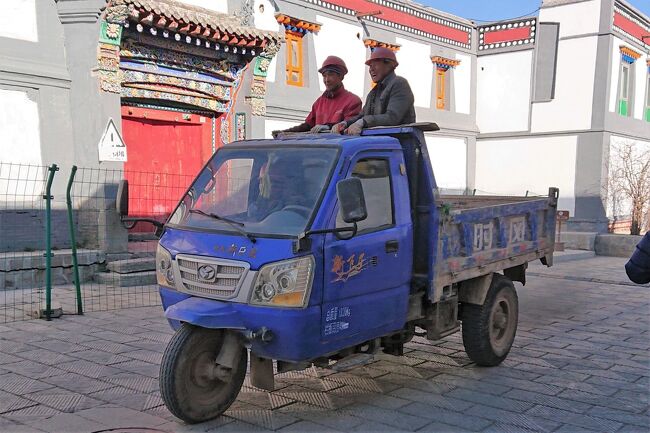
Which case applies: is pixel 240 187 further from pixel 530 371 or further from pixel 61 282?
pixel 61 282

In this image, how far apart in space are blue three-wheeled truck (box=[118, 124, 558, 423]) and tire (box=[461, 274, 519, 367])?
3cm

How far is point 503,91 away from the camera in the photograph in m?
22.1

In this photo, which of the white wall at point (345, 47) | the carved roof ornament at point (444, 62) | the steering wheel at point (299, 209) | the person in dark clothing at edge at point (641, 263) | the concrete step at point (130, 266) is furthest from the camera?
the carved roof ornament at point (444, 62)

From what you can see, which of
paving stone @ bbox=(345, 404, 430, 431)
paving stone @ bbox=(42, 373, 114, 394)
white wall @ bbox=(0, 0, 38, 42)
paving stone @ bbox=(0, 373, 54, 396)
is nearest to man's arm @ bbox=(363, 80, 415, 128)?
paving stone @ bbox=(345, 404, 430, 431)

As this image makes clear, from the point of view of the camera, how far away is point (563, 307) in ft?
29.7

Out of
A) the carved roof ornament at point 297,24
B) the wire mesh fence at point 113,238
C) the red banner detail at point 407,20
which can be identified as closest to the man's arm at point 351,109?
the wire mesh fence at point 113,238

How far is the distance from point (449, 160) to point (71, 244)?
1534 centimetres

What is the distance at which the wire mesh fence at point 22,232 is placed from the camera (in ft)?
29.8

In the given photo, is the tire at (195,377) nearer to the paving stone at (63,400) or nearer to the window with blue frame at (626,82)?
the paving stone at (63,400)

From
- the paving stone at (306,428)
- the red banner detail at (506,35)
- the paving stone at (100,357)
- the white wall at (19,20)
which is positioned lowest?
the paving stone at (100,357)

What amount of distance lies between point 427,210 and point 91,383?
10.6 feet

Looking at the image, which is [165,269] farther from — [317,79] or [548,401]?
[317,79]

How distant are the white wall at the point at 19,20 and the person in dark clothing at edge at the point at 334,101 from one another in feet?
20.5

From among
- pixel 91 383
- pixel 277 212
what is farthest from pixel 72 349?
pixel 277 212
